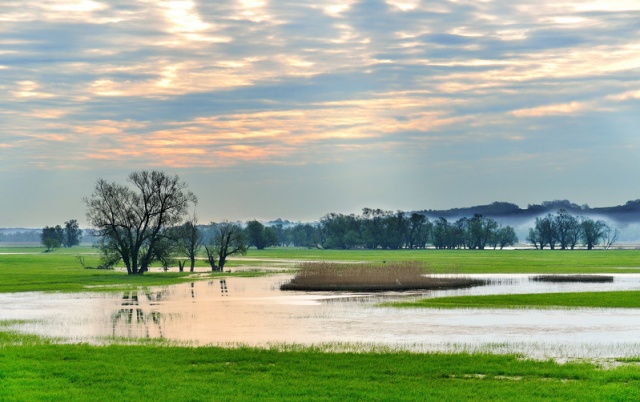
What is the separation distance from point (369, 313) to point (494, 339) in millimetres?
12627

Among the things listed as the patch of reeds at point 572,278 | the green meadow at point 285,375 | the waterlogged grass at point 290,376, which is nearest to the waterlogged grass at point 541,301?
the patch of reeds at point 572,278

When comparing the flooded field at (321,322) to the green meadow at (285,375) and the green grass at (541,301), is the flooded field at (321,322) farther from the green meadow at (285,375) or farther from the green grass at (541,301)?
the green meadow at (285,375)

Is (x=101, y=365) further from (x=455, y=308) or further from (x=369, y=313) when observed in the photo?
(x=455, y=308)

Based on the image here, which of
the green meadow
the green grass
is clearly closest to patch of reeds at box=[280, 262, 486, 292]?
the green grass

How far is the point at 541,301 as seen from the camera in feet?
169

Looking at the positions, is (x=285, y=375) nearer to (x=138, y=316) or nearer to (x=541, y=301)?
(x=138, y=316)

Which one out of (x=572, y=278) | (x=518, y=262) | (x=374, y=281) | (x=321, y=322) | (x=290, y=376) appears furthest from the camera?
(x=518, y=262)

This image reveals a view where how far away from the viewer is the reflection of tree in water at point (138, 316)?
120 feet

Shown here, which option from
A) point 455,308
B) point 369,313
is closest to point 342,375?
point 369,313

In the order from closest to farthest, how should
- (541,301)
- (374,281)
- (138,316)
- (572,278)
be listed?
(138,316) < (541,301) < (374,281) < (572,278)

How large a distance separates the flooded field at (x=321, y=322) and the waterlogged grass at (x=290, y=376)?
4.08 meters

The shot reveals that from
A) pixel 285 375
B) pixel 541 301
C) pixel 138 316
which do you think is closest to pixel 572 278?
pixel 541 301

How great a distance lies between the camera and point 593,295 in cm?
5469

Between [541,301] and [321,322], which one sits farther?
[541,301]
